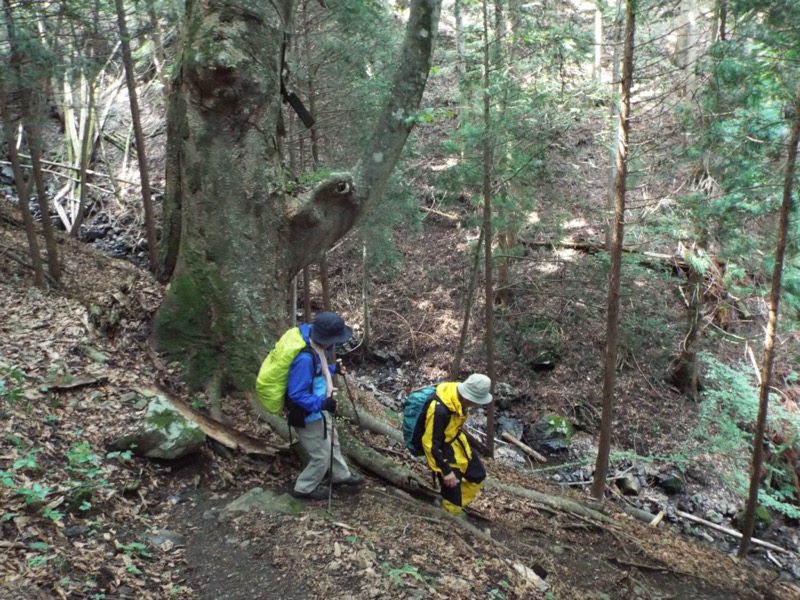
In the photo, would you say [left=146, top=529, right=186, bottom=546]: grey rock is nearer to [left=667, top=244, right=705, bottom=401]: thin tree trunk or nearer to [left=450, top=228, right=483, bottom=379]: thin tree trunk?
[left=450, top=228, right=483, bottom=379]: thin tree trunk

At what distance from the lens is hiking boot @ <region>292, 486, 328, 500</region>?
5168mm

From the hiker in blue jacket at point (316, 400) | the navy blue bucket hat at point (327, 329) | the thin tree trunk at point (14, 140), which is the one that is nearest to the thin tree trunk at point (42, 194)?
the thin tree trunk at point (14, 140)

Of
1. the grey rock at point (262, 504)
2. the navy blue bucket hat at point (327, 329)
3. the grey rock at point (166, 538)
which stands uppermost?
the navy blue bucket hat at point (327, 329)

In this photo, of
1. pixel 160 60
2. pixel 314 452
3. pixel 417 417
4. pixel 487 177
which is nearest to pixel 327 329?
pixel 314 452

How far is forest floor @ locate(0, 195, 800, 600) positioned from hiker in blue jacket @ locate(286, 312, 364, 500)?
27 centimetres

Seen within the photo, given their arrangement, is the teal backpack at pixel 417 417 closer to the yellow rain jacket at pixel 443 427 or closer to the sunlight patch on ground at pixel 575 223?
the yellow rain jacket at pixel 443 427

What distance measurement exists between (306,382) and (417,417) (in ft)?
4.43

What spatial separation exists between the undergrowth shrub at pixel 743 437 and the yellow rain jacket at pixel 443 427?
9.74 metres

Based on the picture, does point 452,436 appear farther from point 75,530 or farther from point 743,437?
point 743,437

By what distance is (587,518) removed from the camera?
7348 millimetres

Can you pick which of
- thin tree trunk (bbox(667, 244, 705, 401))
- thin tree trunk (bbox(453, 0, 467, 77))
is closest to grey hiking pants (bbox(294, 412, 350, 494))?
thin tree trunk (bbox(453, 0, 467, 77))

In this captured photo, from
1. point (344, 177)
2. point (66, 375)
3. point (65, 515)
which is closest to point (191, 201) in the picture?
point (344, 177)

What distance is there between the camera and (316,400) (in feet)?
16.1

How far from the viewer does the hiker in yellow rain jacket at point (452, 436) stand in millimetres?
5316
